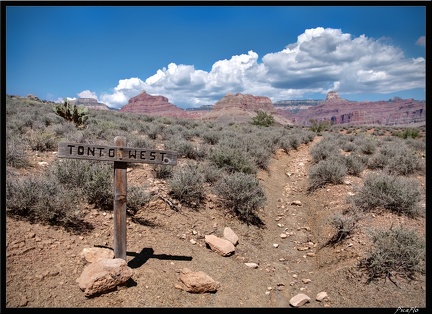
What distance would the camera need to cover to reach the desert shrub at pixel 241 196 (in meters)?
6.57

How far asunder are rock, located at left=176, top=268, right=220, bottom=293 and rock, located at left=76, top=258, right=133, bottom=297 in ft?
2.58

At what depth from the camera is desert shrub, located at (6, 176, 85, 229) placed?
428 cm

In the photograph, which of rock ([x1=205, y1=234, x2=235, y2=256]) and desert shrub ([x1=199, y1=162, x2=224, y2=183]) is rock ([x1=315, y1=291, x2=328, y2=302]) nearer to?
rock ([x1=205, y1=234, x2=235, y2=256])

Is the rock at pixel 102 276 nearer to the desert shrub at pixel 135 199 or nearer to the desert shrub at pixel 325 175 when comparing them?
the desert shrub at pixel 135 199

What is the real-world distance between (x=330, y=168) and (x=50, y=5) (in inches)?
314

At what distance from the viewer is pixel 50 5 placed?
337 centimetres

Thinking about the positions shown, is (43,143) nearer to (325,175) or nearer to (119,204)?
(119,204)

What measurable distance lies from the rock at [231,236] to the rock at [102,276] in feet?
7.91

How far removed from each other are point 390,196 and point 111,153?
596 centimetres

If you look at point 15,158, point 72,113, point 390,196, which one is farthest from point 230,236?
point 72,113

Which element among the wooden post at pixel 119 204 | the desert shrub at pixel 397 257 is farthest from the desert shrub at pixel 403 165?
the wooden post at pixel 119 204

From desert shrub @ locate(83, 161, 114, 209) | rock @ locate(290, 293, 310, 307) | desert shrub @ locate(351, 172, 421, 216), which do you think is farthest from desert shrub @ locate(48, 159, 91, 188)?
desert shrub @ locate(351, 172, 421, 216)

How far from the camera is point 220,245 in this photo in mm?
5223
